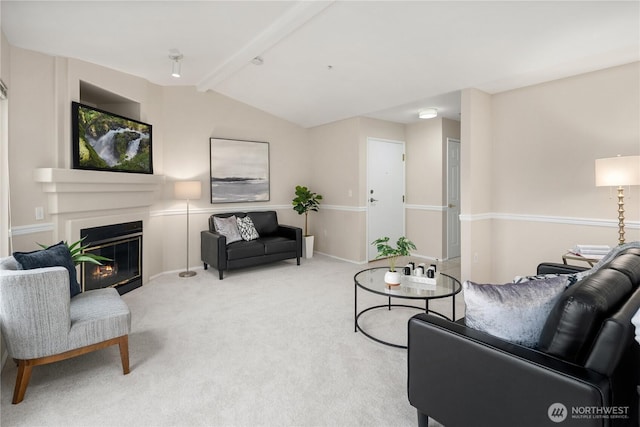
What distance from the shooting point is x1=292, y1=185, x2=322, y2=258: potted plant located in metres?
5.73

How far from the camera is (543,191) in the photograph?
3738mm

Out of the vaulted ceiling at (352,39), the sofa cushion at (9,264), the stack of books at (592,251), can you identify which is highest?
the vaulted ceiling at (352,39)

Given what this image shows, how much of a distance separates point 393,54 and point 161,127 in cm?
326

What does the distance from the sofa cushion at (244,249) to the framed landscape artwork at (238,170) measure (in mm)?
969

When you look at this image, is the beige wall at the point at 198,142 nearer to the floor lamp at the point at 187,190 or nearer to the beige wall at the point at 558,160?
the floor lamp at the point at 187,190

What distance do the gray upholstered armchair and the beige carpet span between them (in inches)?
9.4

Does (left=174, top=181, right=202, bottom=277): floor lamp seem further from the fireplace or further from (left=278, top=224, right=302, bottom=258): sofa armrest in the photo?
(left=278, top=224, right=302, bottom=258): sofa armrest

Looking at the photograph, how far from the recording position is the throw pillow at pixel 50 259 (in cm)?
215

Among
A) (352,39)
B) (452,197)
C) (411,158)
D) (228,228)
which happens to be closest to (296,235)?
(228,228)

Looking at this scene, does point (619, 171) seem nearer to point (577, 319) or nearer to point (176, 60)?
point (577, 319)

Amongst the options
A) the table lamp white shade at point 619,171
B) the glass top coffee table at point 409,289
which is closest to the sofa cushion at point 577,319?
the glass top coffee table at point 409,289

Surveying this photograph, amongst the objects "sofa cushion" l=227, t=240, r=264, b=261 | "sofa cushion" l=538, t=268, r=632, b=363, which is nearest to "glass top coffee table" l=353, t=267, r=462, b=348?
"sofa cushion" l=538, t=268, r=632, b=363

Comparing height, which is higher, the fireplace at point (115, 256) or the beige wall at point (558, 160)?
the beige wall at point (558, 160)

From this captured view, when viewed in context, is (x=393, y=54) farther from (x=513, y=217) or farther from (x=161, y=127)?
(x=161, y=127)
